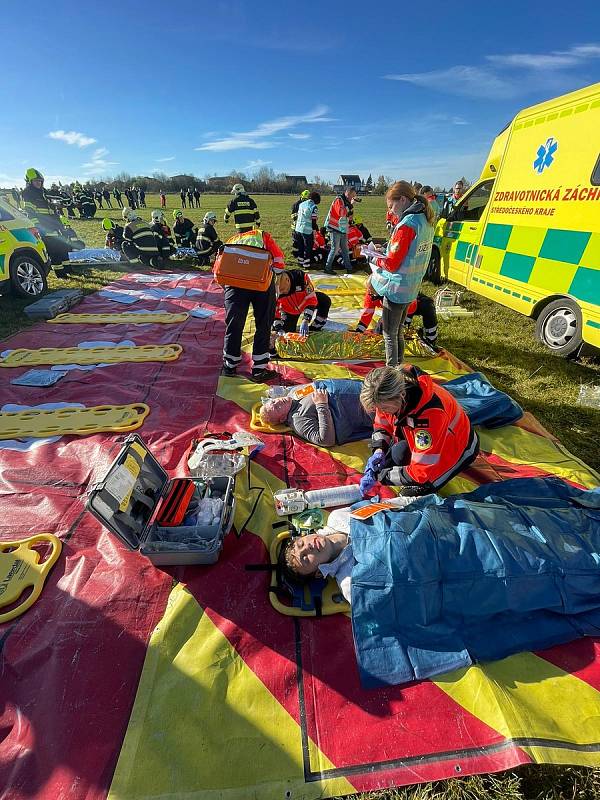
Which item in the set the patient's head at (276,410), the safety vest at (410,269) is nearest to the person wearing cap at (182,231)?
the safety vest at (410,269)

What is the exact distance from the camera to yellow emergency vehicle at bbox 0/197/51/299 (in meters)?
7.44

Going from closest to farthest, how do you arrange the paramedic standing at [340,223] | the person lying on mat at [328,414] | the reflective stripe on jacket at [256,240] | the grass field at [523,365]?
the person lying on mat at [328,414] < the grass field at [523,365] < the reflective stripe on jacket at [256,240] < the paramedic standing at [340,223]

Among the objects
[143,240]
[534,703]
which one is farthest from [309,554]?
[143,240]

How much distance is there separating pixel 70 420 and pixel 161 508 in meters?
2.05

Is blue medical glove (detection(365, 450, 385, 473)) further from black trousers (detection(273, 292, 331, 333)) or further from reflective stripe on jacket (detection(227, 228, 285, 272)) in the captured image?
black trousers (detection(273, 292, 331, 333))

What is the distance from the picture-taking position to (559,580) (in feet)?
7.14

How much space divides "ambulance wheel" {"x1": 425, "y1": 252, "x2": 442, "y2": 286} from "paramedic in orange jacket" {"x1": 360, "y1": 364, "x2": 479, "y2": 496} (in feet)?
25.3

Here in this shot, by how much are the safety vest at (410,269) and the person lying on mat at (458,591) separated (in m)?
2.63

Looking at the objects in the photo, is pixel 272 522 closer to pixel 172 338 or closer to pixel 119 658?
pixel 119 658

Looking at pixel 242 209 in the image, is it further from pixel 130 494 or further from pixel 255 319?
pixel 130 494

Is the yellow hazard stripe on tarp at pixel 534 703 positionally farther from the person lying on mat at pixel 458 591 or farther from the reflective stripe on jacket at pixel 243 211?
the reflective stripe on jacket at pixel 243 211

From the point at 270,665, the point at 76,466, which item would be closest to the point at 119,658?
the point at 270,665

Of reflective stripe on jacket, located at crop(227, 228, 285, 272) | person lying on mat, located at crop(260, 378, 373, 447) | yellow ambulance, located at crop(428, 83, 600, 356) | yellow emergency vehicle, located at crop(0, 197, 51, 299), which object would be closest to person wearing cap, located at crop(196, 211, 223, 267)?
yellow emergency vehicle, located at crop(0, 197, 51, 299)

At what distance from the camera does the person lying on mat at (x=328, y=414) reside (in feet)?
12.0
